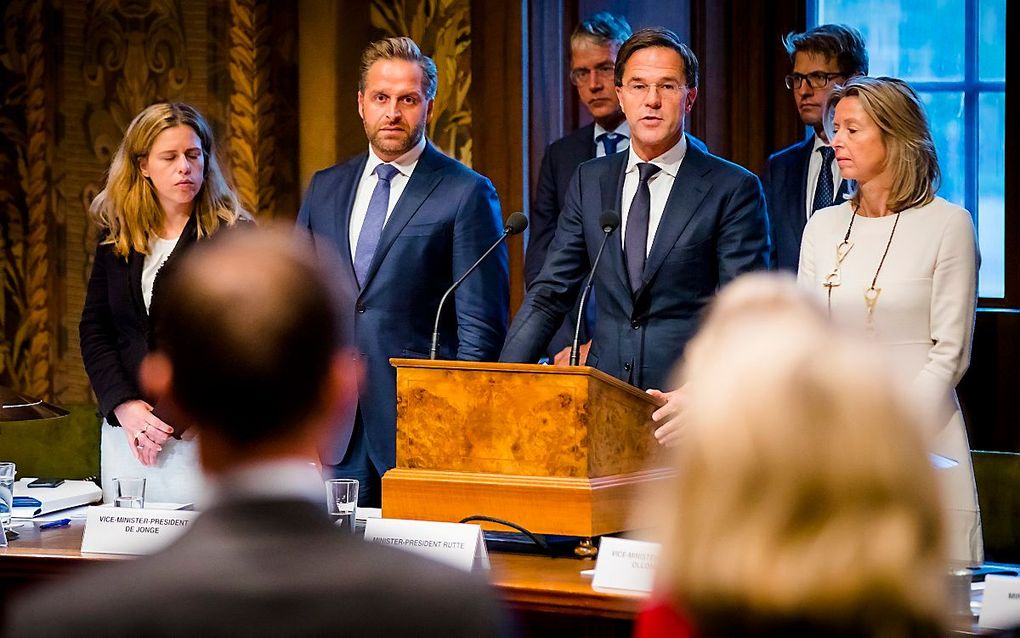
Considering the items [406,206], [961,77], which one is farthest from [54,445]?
[961,77]

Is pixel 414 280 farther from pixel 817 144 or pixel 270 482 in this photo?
pixel 270 482

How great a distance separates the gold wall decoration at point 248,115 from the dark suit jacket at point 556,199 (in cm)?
125

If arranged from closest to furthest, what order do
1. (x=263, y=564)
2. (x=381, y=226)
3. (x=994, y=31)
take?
(x=263, y=564) < (x=381, y=226) < (x=994, y=31)

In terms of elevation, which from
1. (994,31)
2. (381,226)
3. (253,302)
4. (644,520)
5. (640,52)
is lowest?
(644,520)

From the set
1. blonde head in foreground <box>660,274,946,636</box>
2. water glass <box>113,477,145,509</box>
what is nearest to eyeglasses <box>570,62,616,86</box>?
water glass <box>113,477,145,509</box>

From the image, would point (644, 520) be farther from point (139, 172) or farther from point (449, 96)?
point (449, 96)

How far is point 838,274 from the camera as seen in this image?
130 inches

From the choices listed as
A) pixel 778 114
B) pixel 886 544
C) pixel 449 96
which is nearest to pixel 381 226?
pixel 449 96

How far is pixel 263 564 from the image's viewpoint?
1.11m

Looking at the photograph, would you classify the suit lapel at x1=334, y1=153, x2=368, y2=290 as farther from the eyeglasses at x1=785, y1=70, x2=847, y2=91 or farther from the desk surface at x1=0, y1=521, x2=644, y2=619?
the eyeglasses at x1=785, y1=70, x2=847, y2=91

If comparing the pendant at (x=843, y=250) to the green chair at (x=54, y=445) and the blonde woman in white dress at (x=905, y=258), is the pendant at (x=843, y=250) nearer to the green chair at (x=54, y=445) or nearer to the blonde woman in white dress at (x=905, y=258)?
the blonde woman in white dress at (x=905, y=258)

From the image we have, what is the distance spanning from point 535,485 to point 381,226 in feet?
4.32

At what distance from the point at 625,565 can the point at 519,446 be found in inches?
14.5

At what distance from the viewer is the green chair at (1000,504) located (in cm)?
326
